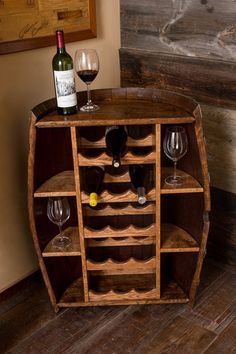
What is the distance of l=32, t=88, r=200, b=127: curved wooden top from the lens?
1622 mm

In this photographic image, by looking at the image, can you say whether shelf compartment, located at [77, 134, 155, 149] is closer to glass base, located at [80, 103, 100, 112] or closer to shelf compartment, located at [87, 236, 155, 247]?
glass base, located at [80, 103, 100, 112]

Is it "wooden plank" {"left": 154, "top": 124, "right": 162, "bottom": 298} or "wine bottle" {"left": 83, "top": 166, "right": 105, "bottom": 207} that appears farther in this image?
"wine bottle" {"left": 83, "top": 166, "right": 105, "bottom": 207}

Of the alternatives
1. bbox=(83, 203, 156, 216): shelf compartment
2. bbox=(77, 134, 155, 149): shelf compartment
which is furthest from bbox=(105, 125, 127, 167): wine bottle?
bbox=(83, 203, 156, 216): shelf compartment

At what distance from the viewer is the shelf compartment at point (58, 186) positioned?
1774 mm

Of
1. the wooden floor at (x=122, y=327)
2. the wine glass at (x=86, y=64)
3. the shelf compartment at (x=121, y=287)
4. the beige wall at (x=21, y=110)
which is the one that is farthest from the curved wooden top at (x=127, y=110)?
the wooden floor at (x=122, y=327)

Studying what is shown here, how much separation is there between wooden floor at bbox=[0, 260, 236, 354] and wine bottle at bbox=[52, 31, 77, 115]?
0.96 metres

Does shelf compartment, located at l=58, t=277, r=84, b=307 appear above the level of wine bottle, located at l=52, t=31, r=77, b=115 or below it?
below

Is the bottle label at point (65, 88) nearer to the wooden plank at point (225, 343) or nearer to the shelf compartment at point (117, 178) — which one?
the shelf compartment at point (117, 178)

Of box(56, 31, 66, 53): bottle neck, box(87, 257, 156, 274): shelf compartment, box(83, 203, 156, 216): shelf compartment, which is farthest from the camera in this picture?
box(87, 257, 156, 274): shelf compartment

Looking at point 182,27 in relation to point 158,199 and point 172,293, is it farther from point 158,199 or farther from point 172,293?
point 172,293

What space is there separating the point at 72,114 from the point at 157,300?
945mm

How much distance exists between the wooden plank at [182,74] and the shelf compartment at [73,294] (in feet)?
3.47

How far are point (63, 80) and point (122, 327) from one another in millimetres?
1102

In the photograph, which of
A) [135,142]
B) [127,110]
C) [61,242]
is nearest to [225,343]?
[61,242]
